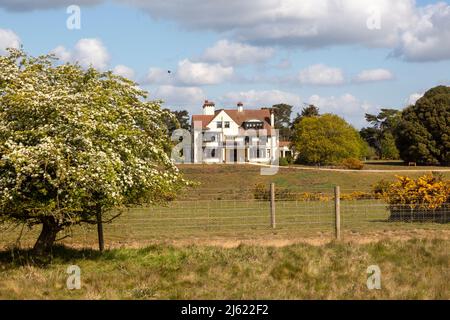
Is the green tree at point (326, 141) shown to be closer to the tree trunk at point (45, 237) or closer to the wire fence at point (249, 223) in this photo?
the wire fence at point (249, 223)

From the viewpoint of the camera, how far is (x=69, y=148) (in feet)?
39.9

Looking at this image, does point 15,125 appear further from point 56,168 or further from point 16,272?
point 16,272

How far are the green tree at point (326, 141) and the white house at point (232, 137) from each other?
24.9ft

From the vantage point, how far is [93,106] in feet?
43.5

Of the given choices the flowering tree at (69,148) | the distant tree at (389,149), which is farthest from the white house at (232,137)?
the flowering tree at (69,148)

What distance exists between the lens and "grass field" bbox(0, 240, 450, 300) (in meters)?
10.7

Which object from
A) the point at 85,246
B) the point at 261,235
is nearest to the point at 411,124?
the point at 261,235

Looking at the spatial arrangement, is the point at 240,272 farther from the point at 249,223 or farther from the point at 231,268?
the point at 249,223

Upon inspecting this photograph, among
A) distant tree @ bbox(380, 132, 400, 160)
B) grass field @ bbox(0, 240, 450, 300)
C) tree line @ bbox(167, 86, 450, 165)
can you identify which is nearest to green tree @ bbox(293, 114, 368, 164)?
tree line @ bbox(167, 86, 450, 165)

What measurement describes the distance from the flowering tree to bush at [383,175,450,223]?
1476cm

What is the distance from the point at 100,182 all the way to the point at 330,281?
460 cm

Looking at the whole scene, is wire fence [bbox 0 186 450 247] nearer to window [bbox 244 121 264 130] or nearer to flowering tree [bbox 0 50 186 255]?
flowering tree [bbox 0 50 186 255]

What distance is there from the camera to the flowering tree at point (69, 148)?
11930mm
